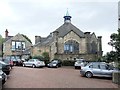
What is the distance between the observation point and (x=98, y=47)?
5869 centimetres

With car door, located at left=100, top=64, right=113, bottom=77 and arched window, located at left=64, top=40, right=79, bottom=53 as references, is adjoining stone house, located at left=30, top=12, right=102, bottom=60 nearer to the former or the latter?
arched window, located at left=64, top=40, right=79, bottom=53

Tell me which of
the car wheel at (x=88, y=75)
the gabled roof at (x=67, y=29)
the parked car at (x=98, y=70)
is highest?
the gabled roof at (x=67, y=29)

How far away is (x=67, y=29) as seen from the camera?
188ft

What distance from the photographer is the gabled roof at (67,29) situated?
5566 centimetres

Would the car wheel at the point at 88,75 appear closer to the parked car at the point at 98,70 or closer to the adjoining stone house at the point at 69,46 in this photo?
the parked car at the point at 98,70

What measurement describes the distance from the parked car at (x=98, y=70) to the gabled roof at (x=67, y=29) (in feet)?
97.0

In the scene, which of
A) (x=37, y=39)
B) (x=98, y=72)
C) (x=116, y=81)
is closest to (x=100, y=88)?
(x=116, y=81)

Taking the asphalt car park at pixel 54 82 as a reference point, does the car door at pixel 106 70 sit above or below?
above

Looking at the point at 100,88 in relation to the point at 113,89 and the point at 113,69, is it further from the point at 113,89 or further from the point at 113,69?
the point at 113,69

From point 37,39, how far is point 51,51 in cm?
1010

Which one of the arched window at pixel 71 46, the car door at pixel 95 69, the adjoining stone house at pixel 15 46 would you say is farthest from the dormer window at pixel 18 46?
the car door at pixel 95 69

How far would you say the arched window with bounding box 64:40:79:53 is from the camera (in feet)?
178

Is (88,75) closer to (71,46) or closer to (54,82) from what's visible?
(54,82)

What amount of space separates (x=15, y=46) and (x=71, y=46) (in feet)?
47.0
